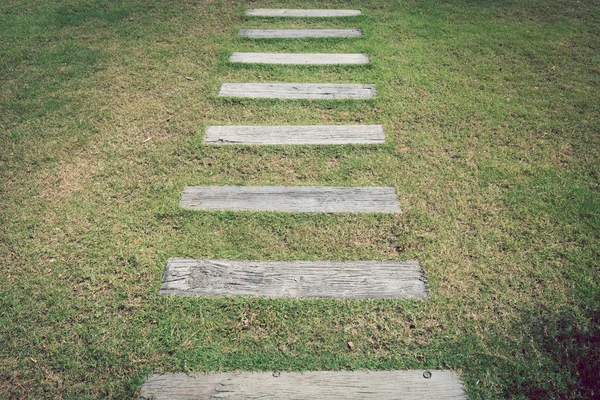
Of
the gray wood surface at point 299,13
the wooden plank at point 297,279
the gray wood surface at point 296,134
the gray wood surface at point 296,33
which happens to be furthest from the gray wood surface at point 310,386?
Answer: the gray wood surface at point 299,13

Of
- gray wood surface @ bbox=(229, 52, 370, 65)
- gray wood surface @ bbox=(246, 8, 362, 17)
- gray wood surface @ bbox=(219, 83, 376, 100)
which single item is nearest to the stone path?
gray wood surface @ bbox=(219, 83, 376, 100)

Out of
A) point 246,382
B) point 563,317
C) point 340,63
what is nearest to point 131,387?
point 246,382

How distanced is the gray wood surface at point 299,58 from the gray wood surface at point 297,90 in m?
0.57

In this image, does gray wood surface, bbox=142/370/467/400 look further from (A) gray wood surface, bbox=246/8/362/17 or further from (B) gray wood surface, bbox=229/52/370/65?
(A) gray wood surface, bbox=246/8/362/17

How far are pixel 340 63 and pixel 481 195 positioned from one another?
2.71 m

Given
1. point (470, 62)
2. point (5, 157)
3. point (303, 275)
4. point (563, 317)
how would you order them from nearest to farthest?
point (563, 317), point (303, 275), point (5, 157), point (470, 62)

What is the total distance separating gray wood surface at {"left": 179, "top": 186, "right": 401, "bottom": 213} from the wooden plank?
1.89ft

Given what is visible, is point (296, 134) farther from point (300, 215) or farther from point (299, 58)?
point (299, 58)

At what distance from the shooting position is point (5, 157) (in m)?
3.79

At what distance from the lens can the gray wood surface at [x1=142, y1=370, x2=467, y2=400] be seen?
231cm

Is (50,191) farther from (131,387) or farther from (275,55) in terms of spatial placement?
(275,55)

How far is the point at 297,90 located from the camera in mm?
4809

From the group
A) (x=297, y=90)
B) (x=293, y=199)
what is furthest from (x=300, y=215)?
(x=297, y=90)

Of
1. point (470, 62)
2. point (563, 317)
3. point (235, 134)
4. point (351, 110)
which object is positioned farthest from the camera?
point (470, 62)
